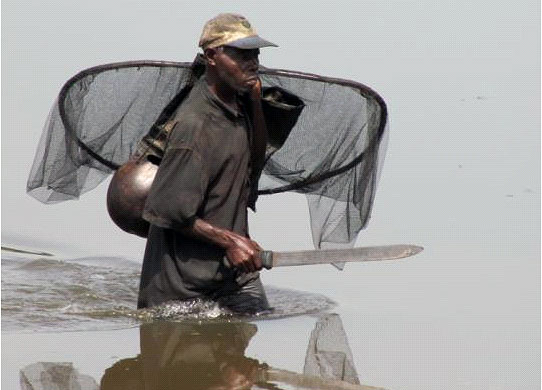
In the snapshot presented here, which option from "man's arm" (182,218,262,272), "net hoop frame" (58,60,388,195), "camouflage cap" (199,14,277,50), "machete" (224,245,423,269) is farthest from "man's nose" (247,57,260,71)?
"machete" (224,245,423,269)

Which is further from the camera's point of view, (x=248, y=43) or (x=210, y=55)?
(x=210, y=55)

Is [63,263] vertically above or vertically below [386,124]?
below

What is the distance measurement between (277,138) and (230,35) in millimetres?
830

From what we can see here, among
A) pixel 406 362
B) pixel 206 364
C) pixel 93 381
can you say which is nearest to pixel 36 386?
pixel 93 381

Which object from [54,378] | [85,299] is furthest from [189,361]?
[85,299]

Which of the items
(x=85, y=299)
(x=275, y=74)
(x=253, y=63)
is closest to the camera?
(x=253, y=63)

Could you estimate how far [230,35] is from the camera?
26.2 feet

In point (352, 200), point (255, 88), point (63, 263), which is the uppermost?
point (255, 88)

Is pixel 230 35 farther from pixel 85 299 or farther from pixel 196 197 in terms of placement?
pixel 85 299

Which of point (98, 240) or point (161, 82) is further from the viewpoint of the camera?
point (98, 240)

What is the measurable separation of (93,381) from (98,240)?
11.2 ft

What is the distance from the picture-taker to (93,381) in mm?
7418

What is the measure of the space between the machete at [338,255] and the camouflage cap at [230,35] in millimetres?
973

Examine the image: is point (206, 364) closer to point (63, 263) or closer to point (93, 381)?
point (93, 381)
